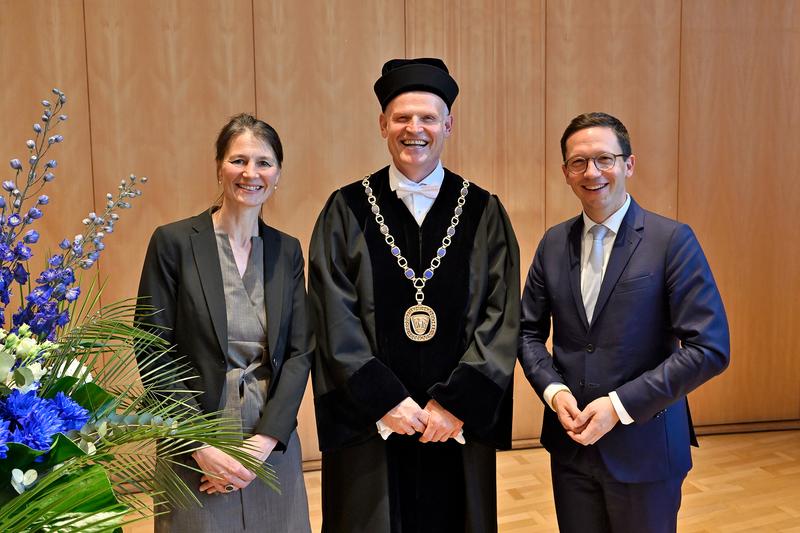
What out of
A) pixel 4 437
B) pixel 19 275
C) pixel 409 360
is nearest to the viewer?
pixel 4 437

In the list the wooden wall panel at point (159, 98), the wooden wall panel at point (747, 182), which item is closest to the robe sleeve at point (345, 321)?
the wooden wall panel at point (159, 98)

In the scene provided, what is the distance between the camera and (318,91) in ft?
14.0

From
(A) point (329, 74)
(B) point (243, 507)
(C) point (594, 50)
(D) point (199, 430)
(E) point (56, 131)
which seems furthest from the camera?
(C) point (594, 50)

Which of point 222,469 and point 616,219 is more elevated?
point 616,219

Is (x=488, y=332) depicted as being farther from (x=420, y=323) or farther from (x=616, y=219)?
(x=616, y=219)

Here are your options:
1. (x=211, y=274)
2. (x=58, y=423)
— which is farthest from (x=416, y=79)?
(x=58, y=423)

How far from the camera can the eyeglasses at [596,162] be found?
83.9 inches

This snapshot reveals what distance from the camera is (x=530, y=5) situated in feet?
14.7

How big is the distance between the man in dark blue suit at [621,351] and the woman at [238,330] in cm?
90

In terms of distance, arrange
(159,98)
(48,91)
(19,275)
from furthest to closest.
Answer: (159,98)
(48,91)
(19,275)

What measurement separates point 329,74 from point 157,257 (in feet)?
8.09

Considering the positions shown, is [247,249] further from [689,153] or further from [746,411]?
[746,411]

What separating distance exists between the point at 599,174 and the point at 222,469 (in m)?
1.54

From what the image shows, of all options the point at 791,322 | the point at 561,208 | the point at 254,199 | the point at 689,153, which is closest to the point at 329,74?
the point at 561,208
